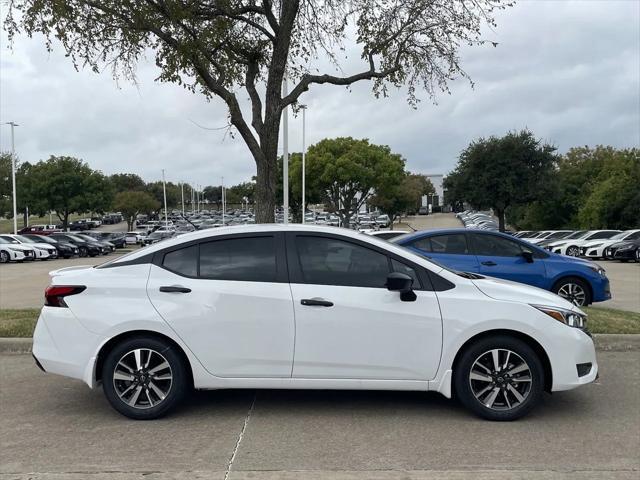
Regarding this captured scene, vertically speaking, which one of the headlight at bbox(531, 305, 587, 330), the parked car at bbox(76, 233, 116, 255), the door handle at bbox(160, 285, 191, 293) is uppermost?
the door handle at bbox(160, 285, 191, 293)

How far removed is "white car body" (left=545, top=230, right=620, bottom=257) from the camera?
2762 cm

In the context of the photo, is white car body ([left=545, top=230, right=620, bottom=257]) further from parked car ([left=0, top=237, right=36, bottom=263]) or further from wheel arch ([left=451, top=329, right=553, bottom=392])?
parked car ([left=0, top=237, right=36, bottom=263])

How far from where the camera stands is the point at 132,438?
437 centimetres

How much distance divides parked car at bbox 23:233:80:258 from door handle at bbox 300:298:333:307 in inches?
1216

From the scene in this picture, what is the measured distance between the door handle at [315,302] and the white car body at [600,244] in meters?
25.7

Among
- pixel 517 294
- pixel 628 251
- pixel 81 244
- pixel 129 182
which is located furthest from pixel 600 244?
pixel 129 182

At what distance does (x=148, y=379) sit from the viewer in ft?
15.4

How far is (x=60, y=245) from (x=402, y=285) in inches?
1272

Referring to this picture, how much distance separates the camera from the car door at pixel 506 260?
929cm

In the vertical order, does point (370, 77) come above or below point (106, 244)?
above

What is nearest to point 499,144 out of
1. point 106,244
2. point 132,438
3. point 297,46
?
point 106,244

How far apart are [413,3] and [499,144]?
31.3m

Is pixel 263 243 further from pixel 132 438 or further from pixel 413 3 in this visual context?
pixel 413 3

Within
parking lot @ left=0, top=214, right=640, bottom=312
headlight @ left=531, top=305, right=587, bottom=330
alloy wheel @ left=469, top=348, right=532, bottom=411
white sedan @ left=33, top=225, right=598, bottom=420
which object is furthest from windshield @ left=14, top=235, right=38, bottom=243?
headlight @ left=531, top=305, right=587, bottom=330
